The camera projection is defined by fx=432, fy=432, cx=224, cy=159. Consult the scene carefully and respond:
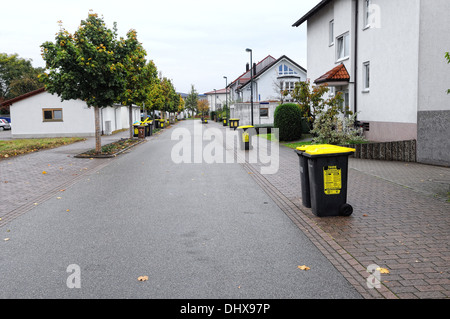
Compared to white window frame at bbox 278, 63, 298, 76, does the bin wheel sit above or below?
below

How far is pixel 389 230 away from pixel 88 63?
1342 centimetres

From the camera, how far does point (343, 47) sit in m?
23.3

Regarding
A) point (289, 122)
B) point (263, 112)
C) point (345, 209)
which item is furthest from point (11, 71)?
point (345, 209)

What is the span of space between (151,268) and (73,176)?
28.1 feet

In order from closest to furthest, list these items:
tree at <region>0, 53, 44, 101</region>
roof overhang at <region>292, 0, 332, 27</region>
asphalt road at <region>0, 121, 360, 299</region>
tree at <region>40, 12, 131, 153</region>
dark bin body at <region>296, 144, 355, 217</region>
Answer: asphalt road at <region>0, 121, 360, 299</region>
dark bin body at <region>296, 144, 355, 217</region>
tree at <region>40, 12, 131, 153</region>
roof overhang at <region>292, 0, 332, 27</region>
tree at <region>0, 53, 44, 101</region>

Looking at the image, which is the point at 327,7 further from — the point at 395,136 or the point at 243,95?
the point at 243,95

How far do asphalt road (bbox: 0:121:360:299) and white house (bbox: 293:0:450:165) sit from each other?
7.58 m

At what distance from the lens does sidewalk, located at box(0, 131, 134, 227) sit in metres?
8.78

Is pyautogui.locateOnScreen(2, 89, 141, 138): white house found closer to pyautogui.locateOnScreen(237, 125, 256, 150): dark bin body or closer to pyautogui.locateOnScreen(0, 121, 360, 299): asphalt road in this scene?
pyautogui.locateOnScreen(237, 125, 256, 150): dark bin body

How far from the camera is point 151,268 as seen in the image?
487 cm

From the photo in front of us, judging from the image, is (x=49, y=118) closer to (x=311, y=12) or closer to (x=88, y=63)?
(x=88, y=63)

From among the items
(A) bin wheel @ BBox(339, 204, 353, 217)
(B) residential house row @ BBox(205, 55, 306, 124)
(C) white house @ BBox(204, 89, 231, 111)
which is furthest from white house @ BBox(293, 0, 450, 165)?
(C) white house @ BBox(204, 89, 231, 111)

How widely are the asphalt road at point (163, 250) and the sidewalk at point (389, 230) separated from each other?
0.27 m
